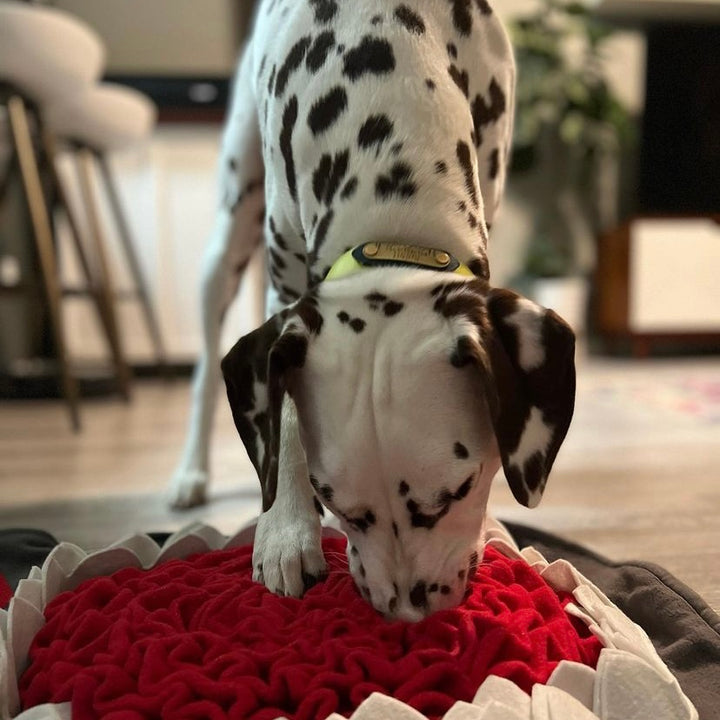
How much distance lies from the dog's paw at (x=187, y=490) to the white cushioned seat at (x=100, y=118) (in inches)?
67.4

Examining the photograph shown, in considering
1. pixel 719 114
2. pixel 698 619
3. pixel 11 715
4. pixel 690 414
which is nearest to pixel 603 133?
pixel 719 114

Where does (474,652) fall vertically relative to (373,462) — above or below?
below

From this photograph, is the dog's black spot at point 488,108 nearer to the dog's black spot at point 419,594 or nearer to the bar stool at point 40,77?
the dog's black spot at point 419,594

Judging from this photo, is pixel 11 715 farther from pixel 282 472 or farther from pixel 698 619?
pixel 698 619

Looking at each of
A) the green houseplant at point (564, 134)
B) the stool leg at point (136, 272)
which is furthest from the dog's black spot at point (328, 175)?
the green houseplant at point (564, 134)

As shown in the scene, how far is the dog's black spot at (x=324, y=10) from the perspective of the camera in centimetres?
138

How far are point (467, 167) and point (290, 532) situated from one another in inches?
24.0

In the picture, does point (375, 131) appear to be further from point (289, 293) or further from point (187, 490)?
point (187, 490)

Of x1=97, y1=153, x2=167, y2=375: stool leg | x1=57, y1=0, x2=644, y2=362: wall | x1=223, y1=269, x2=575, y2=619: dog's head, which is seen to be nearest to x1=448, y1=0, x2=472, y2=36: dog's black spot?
x1=223, y1=269, x2=575, y2=619: dog's head

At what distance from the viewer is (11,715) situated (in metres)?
0.91

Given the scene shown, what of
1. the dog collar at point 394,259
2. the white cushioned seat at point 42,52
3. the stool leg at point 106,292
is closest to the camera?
the dog collar at point 394,259

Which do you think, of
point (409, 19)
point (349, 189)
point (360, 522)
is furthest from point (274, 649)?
point (409, 19)

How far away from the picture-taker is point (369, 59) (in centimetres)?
126

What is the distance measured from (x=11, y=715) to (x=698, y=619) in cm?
86
